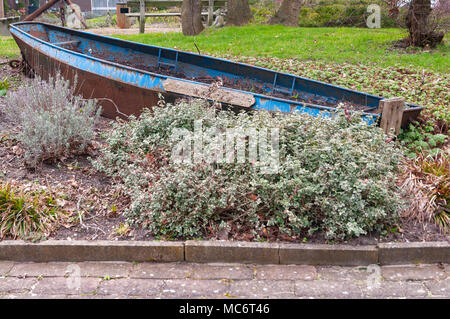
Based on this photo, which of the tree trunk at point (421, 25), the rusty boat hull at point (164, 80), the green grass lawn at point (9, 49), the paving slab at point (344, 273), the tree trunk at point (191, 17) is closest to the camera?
the paving slab at point (344, 273)

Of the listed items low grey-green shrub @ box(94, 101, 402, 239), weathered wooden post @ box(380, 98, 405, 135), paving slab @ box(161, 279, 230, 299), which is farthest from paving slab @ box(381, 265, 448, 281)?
weathered wooden post @ box(380, 98, 405, 135)

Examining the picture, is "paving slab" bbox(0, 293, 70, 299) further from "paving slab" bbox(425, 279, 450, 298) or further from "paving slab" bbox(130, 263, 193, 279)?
"paving slab" bbox(425, 279, 450, 298)

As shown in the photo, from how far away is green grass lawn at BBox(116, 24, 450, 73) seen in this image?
34.5 ft

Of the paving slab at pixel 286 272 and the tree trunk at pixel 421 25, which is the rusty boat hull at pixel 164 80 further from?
the tree trunk at pixel 421 25

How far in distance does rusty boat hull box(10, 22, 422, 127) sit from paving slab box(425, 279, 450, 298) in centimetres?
212

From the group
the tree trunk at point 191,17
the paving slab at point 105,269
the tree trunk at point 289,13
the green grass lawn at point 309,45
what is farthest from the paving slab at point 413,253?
the tree trunk at point 289,13

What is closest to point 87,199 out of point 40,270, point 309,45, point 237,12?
point 40,270

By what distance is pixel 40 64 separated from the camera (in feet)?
26.9

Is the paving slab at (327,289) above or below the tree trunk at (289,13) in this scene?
below

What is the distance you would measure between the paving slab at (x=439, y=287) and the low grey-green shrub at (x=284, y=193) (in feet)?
2.11

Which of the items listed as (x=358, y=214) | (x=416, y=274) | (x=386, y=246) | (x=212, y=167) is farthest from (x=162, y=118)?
(x=416, y=274)

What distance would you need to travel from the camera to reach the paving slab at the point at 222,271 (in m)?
3.70

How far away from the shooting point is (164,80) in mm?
6500

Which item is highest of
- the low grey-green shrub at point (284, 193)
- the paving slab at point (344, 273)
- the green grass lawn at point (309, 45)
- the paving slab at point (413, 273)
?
the green grass lawn at point (309, 45)
